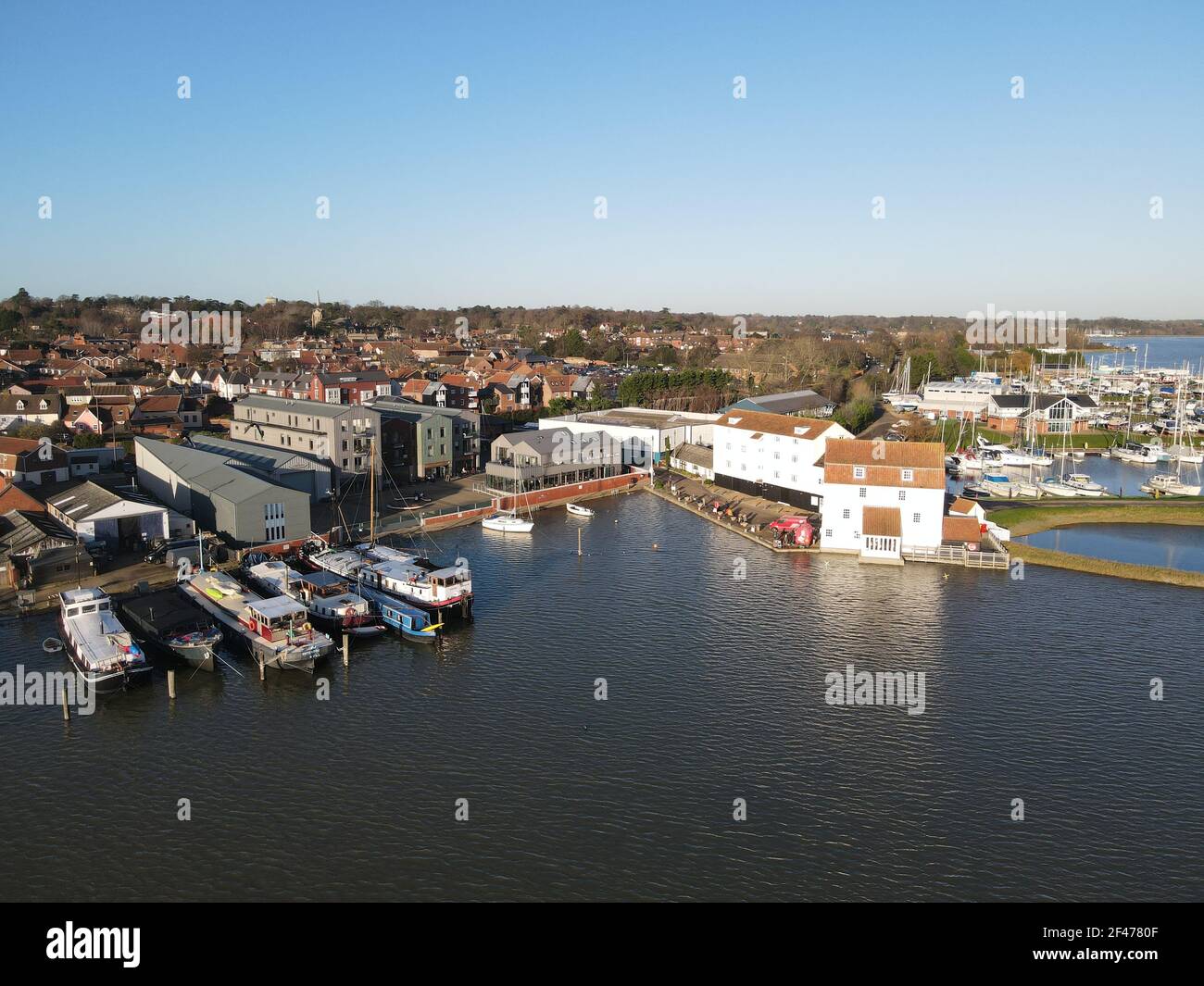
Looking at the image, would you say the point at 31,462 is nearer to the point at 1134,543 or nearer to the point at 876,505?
the point at 876,505

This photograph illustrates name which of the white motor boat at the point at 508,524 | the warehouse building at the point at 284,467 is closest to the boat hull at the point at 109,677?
the warehouse building at the point at 284,467

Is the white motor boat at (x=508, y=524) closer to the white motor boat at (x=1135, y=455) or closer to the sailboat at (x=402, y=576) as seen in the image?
the sailboat at (x=402, y=576)

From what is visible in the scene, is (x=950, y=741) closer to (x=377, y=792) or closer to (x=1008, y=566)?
(x=377, y=792)

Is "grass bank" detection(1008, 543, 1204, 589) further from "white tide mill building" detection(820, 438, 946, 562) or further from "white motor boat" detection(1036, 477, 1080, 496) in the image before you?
"white motor boat" detection(1036, 477, 1080, 496)
